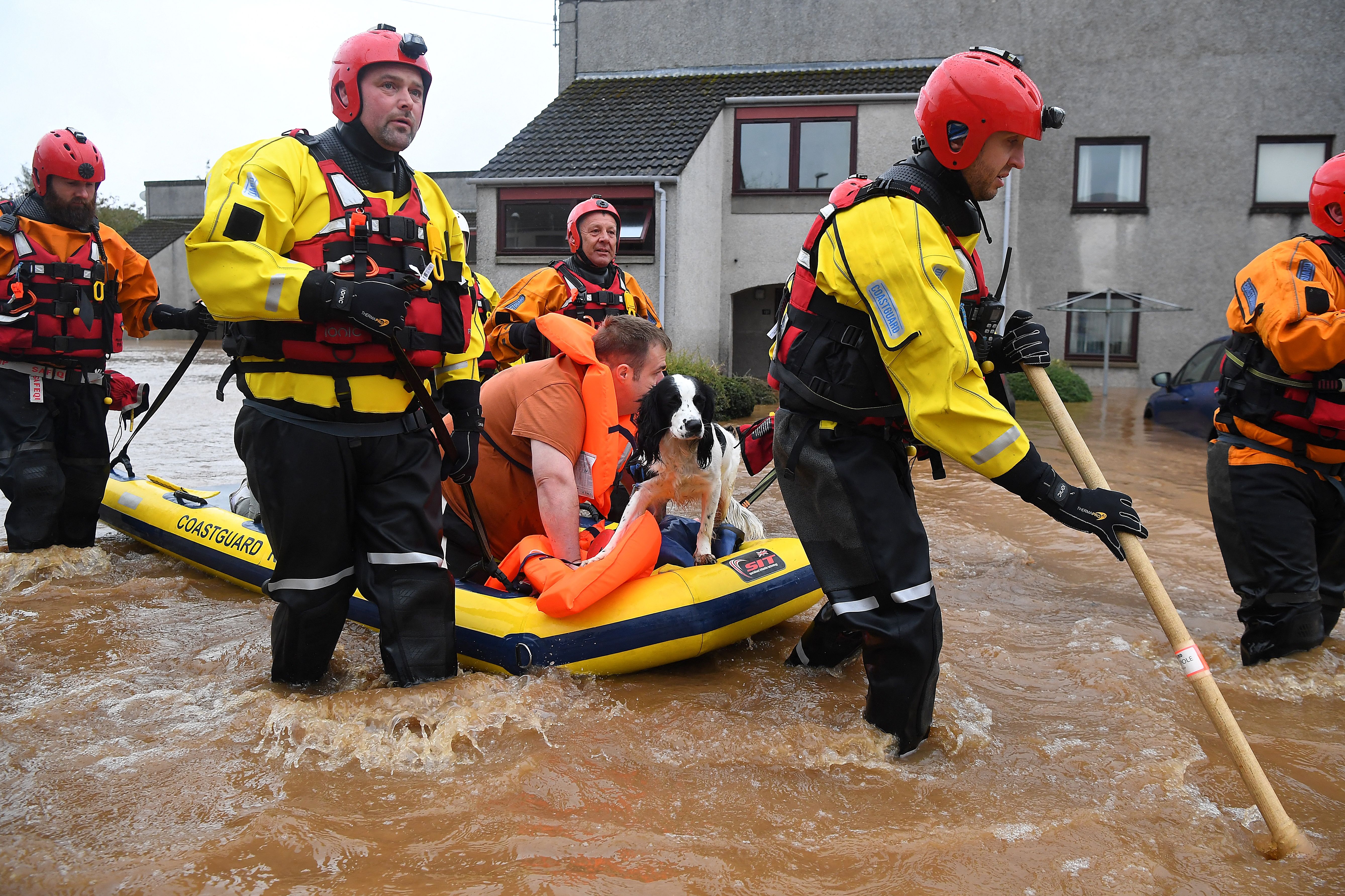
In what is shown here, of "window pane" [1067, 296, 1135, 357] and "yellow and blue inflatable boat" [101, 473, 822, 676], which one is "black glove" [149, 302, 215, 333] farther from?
"window pane" [1067, 296, 1135, 357]

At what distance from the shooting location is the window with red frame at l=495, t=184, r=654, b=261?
52.3 ft

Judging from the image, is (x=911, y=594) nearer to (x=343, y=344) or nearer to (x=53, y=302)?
(x=343, y=344)

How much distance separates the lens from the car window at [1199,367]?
1205 centimetres

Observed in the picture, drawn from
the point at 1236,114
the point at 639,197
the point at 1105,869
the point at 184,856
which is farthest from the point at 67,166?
the point at 1236,114

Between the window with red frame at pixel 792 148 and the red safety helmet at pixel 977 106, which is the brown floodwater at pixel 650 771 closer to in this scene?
the red safety helmet at pixel 977 106

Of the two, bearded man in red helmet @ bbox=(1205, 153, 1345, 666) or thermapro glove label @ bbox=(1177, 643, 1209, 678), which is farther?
bearded man in red helmet @ bbox=(1205, 153, 1345, 666)

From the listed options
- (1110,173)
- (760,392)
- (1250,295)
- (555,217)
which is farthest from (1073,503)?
(1110,173)

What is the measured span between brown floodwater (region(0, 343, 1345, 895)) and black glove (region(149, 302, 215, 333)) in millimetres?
1590

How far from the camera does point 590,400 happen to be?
14.5 ft

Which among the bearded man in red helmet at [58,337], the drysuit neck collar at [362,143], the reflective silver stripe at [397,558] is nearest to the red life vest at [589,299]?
the bearded man in red helmet at [58,337]

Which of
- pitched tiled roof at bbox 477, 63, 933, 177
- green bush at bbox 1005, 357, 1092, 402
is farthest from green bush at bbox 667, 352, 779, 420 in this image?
green bush at bbox 1005, 357, 1092, 402

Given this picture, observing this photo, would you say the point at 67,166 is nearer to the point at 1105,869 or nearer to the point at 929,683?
the point at 929,683

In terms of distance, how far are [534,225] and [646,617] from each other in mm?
13310

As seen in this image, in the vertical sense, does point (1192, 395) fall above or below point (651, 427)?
below
